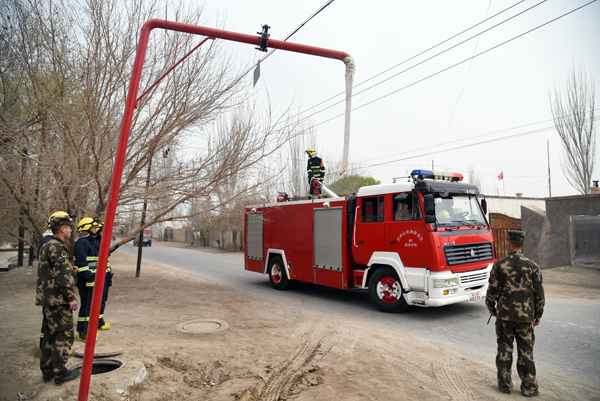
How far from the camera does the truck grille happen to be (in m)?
7.26

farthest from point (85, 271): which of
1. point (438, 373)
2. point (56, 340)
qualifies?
point (438, 373)

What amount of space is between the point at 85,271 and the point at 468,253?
22.7ft

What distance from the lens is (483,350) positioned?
5602mm

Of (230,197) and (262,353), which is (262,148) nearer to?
(230,197)

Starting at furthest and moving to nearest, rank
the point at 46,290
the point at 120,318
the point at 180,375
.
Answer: the point at 120,318
the point at 180,375
the point at 46,290

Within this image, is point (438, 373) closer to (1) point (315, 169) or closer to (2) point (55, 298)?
(2) point (55, 298)

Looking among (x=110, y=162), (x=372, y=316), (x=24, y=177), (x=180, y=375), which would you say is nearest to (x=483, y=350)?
(x=372, y=316)

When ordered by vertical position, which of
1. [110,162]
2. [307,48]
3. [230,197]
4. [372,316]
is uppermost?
[307,48]

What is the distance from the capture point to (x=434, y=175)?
7.84 m

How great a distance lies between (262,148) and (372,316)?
4.32m

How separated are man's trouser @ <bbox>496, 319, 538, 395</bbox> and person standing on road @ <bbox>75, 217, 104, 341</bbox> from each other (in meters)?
5.54

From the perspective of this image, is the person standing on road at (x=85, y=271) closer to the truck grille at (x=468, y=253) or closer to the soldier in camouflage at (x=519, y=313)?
the soldier in camouflage at (x=519, y=313)

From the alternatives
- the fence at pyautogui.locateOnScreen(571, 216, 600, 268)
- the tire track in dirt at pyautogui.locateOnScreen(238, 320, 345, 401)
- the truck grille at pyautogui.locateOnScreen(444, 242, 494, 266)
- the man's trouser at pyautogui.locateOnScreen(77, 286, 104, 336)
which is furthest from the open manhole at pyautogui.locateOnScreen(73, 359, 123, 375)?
the fence at pyautogui.locateOnScreen(571, 216, 600, 268)

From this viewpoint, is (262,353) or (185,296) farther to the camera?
(185,296)
